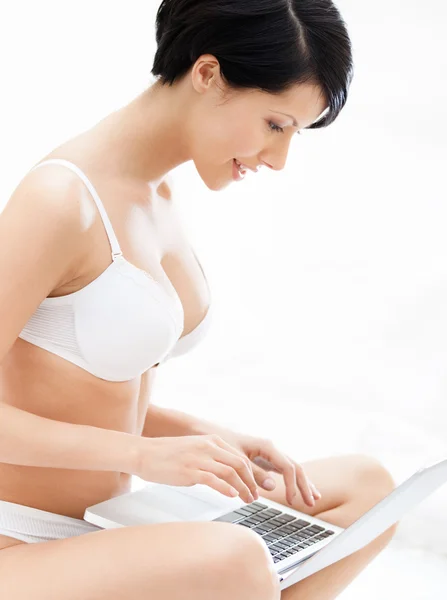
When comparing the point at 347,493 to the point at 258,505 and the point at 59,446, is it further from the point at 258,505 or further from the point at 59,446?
the point at 59,446

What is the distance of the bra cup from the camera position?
3.98ft

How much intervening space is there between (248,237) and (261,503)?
135cm

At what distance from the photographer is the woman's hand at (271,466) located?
1.40 m

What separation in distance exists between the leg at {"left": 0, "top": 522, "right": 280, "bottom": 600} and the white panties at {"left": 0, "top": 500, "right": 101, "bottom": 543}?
11 centimetres

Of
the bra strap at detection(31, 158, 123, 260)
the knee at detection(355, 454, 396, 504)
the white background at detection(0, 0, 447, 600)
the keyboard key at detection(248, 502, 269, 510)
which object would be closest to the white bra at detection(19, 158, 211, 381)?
the bra strap at detection(31, 158, 123, 260)

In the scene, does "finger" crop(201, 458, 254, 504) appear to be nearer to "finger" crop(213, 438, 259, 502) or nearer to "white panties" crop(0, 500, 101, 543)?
"finger" crop(213, 438, 259, 502)

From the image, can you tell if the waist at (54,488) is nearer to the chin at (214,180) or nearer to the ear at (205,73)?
the chin at (214,180)

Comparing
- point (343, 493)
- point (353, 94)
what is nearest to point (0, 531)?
point (343, 493)

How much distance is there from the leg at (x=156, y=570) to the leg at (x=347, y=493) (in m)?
0.32

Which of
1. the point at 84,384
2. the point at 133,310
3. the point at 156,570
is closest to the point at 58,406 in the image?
the point at 84,384

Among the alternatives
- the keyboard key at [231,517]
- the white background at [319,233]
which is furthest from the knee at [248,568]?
the white background at [319,233]

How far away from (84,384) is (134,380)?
89 millimetres

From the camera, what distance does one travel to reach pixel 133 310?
4.03 ft

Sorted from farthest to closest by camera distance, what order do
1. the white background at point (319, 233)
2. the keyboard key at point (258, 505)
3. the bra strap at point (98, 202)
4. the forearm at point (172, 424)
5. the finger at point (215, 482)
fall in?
the white background at point (319, 233), the forearm at point (172, 424), the keyboard key at point (258, 505), the bra strap at point (98, 202), the finger at point (215, 482)
